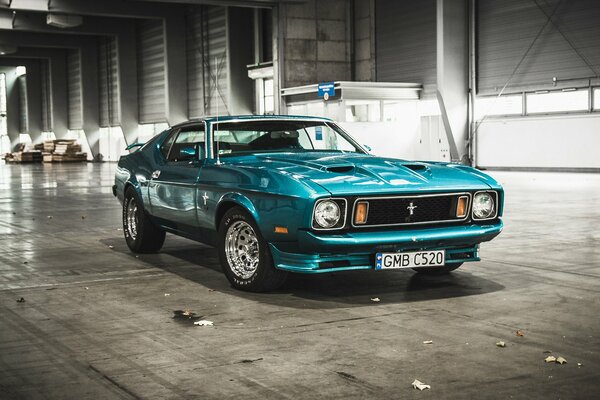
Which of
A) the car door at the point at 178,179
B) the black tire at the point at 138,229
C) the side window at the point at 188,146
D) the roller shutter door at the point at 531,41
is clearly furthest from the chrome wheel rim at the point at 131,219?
the roller shutter door at the point at 531,41

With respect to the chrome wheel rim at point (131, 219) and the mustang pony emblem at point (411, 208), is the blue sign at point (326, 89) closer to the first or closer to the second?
the chrome wheel rim at point (131, 219)

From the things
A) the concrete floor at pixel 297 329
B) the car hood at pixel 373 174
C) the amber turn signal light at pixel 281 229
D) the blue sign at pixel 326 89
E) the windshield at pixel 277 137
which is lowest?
the concrete floor at pixel 297 329

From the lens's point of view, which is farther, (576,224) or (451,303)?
(576,224)

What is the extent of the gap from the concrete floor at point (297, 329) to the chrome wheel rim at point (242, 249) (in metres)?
0.20

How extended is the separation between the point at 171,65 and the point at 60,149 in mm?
13738

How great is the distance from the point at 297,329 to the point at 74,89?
188 feet

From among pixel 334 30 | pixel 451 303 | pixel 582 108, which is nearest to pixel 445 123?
pixel 582 108

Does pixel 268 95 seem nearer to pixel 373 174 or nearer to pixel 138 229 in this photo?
pixel 138 229

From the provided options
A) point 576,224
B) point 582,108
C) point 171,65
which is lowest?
point 576,224

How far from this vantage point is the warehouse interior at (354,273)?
164 inches

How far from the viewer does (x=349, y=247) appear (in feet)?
18.8

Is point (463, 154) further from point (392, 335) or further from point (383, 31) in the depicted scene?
point (392, 335)

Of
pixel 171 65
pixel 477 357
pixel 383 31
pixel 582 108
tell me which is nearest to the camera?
pixel 477 357

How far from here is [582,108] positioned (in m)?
26.8
